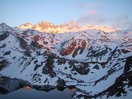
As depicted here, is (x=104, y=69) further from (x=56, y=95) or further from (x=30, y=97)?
(x=30, y=97)

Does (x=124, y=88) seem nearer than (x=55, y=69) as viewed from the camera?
Yes

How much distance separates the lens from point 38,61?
192375mm

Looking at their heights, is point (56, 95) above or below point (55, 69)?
below

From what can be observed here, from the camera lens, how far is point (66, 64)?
191 m

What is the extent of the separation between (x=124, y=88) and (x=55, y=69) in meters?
94.4

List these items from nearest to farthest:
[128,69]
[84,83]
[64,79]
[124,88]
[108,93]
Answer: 1. [124,88]
2. [108,93]
3. [128,69]
4. [84,83]
5. [64,79]

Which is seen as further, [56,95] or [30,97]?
[56,95]

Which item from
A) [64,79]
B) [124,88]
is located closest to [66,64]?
[64,79]

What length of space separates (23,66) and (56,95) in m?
84.2

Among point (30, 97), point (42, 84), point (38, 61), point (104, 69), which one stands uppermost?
point (38, 61)

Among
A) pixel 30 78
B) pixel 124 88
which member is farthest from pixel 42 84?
pixel 124 88

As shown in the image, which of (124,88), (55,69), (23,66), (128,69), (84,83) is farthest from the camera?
(23,66)

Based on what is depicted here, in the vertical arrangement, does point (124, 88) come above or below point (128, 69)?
below

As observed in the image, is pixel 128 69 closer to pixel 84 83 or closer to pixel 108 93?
pixel 108 93
